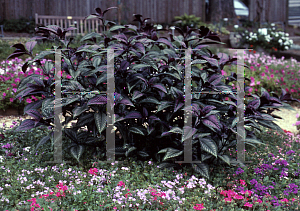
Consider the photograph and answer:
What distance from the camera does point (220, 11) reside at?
13.4 m

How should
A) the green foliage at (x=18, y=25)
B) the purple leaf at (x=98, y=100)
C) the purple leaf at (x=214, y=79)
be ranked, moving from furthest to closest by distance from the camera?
the green foliage at (x=18, y=25) < the purple leaf at (x=214, y=79) < the purple leaf at (x=98, y=100)

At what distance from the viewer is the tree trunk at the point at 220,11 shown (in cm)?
1340

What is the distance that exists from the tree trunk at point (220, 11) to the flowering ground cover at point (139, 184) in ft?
36.9

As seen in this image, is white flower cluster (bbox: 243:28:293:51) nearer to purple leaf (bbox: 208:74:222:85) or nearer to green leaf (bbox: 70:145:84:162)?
purple leaf (bbox: 208:74:222:85)

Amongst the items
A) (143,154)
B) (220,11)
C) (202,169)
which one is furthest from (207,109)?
(220,11)

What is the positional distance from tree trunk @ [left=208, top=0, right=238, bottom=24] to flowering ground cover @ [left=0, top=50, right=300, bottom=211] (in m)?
11.3

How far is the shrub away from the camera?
2.41 m

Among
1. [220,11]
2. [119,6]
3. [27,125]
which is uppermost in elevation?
[220,11]

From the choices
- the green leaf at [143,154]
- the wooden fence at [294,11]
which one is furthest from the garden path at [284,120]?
the wooden fence at [294,11]

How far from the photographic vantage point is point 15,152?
2.93 meters

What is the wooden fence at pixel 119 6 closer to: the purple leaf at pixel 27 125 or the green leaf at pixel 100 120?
the purple leaf at pixel 27 125

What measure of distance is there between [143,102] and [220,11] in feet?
39.3

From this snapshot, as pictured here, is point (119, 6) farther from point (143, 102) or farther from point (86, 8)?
point (143, 102)

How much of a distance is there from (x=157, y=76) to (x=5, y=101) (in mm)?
2919
